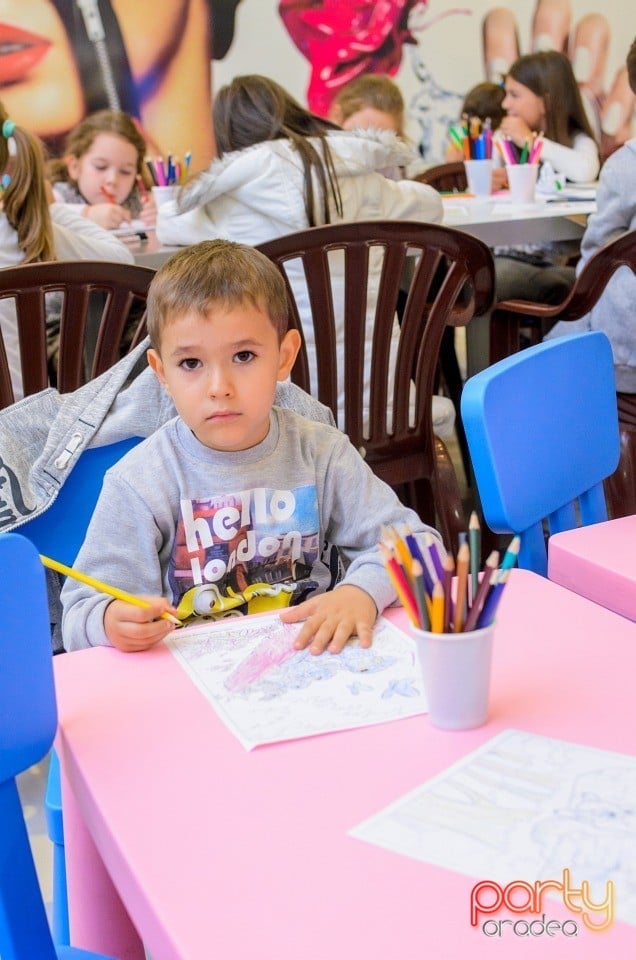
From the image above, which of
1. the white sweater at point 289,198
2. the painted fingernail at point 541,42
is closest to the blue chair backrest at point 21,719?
the white sweater at point 289,198

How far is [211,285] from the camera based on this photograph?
3.91ft

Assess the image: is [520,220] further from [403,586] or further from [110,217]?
[403,586]

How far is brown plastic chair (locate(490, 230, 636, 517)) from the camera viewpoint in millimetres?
2174

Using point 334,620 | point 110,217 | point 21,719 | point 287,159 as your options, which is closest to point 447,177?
point 110,217

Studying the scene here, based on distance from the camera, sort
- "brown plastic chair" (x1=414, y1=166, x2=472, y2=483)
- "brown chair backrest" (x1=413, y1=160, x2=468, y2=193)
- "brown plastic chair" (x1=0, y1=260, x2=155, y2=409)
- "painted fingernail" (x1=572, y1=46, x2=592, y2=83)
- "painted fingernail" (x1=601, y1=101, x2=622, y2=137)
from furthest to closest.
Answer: "painted fingernail" (x1=601, y1=101, x2=622, y2=137) < "painted fingernail" (x1=572, y1=46, x2=592, y2=83) < "brown chair backrest" (x1=413, y1=160, x2=468, y2=193) < "brown plastic chair" (x1=414, y1=166, x2=472, y2=483) < "brown plastic chair" (x1=0, y1=260, x2=155, y2=409)

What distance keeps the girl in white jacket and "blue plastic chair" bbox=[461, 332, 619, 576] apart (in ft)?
2.97

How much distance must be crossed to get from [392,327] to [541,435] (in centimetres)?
84

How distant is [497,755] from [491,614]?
95 mm

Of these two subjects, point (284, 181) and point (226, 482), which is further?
point (284, 181)

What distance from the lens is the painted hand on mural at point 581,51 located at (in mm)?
6090

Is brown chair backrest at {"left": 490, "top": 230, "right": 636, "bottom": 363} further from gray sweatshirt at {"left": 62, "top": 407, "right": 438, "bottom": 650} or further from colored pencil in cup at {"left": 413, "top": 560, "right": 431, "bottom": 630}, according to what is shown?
colored pencil in cup at {"left": 413, "top": 560, "right": 431, "bottom": 630}

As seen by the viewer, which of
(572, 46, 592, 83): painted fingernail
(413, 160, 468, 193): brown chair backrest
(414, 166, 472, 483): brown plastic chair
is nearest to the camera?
(414, 166, 472, 483): brown plastic chair

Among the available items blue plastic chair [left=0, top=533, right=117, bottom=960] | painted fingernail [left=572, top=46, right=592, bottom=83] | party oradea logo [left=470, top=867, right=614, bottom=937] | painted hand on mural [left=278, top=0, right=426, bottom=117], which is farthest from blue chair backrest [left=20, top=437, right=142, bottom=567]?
painted fingernail [left=572, top=46, right=592, bottom=83]

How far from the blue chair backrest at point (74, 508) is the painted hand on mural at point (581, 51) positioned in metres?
5.41
